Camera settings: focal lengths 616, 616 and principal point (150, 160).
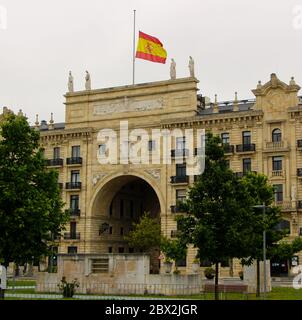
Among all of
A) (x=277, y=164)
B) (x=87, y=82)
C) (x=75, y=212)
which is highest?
(x=87, y=82)

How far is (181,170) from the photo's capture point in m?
71.4

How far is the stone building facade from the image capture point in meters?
66.6

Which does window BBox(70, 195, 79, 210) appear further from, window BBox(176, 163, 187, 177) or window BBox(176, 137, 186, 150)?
window BBox(176, 137, 186, 150)

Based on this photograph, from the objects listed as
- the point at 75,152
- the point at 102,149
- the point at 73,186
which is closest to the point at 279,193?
the point at 102,149

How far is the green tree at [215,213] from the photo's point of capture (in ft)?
115

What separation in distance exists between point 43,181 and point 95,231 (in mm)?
41149

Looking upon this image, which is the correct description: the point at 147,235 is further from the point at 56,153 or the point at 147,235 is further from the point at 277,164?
the point at 56,153

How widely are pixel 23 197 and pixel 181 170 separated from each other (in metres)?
38.9

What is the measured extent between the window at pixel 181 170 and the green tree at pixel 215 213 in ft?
114

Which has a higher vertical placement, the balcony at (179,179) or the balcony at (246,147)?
the balcony at (246,147)

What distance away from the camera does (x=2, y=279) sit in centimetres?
3312

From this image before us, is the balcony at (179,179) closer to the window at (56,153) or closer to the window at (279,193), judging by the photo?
the window at (279,193)

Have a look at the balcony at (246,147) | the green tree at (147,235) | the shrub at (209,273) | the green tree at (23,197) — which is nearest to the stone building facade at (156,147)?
the balcony at (246,147)

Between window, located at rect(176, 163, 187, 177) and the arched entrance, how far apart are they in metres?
4.89
